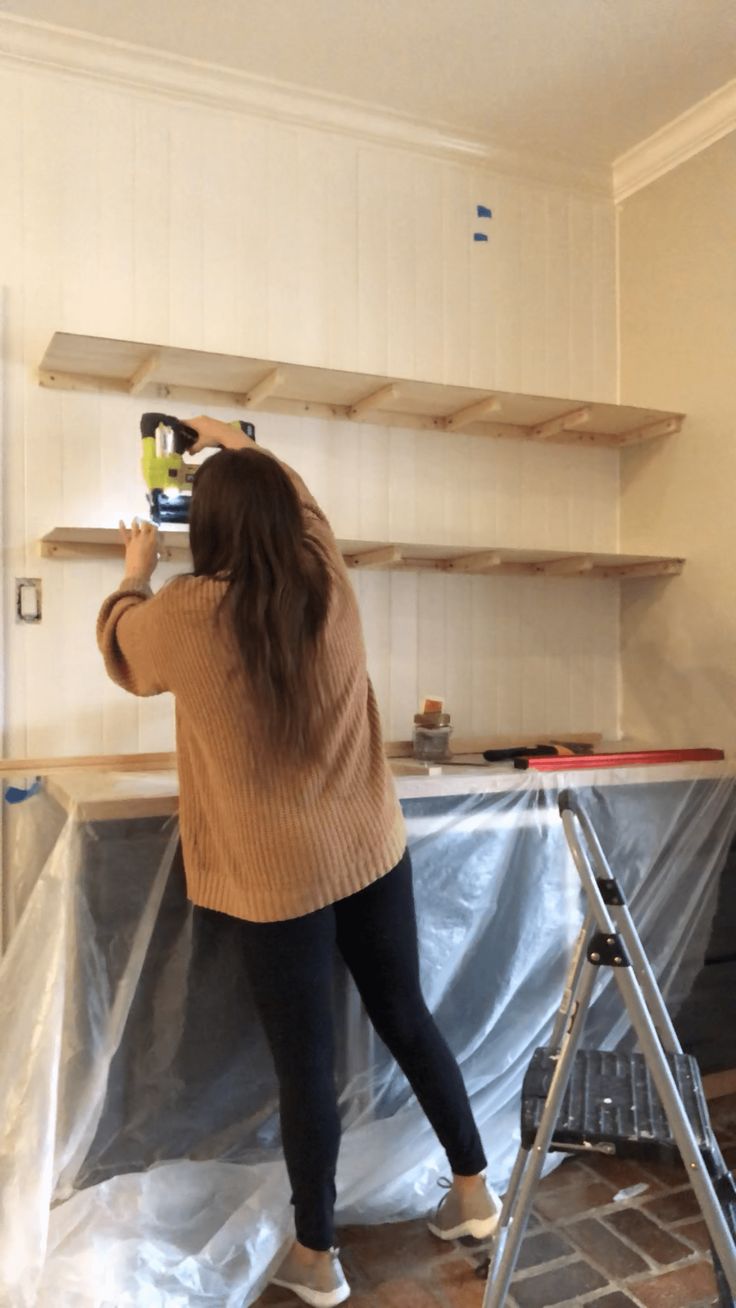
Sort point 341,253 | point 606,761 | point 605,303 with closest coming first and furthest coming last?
1. point 606,761
2. point 341,253
3. point 605,303

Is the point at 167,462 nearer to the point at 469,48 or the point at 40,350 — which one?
the point at 40,350

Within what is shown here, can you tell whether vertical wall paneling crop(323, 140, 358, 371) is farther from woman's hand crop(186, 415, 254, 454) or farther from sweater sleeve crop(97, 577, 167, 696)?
sweater sleeve crop(97, 577, 167, 696)

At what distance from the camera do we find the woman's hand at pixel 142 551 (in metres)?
1.61

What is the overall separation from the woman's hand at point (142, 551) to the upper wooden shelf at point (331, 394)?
0.54 m

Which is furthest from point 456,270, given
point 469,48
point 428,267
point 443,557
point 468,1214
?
point 468,1214

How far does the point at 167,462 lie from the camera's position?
1944 mm

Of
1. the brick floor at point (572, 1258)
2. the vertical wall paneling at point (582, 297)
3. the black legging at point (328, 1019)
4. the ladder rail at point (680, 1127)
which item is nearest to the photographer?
the ladder rail at point (680, 1127)

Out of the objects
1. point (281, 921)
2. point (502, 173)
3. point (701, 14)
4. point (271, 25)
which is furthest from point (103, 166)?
point (281, 921)

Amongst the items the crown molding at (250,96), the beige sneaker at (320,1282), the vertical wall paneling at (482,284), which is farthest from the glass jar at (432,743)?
the crown molding at (250,96)

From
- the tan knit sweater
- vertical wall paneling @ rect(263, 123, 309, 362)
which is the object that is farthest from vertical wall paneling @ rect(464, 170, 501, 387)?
the tan knit sweater

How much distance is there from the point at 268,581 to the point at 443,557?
125 centimetres

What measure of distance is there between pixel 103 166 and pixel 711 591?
1.76 meters

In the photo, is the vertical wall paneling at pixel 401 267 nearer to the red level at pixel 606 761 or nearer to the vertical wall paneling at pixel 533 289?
the vertical wall paneling at pixel 533 289

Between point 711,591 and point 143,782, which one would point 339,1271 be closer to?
point 143,782
